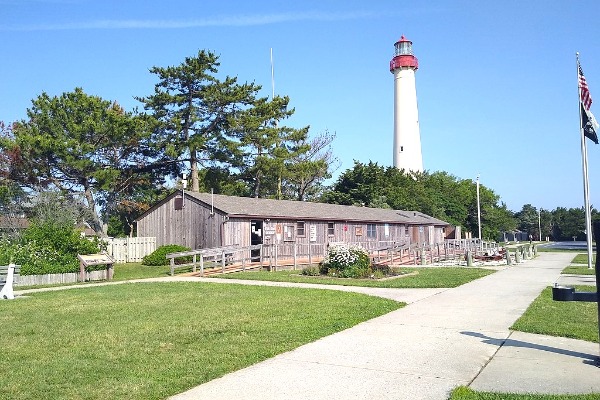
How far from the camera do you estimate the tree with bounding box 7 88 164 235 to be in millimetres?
33062

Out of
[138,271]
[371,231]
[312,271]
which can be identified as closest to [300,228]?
[371,231]

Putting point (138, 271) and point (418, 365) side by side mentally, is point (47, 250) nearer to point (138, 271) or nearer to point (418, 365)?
point (138, 271)

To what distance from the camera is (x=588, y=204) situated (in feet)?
71.8

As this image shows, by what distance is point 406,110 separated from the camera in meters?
63.1

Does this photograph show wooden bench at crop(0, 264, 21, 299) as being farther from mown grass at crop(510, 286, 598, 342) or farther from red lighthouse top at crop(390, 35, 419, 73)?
red lighthouse top at crop(390, 35, 419, 73)

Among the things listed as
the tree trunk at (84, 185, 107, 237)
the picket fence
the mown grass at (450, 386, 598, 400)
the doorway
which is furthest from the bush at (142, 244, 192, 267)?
the mown grass at (450, 386, 598, 400)

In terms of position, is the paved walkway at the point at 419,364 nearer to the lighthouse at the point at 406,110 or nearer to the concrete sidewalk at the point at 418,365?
the concrete sidewalk at the point at 418,365

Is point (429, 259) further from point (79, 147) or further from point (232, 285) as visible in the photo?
point (79, 147)

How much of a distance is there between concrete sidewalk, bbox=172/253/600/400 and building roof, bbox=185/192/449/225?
58.0ft

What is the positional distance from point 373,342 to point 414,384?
6.91 ft

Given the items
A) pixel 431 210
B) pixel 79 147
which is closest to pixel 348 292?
pixel 79 147

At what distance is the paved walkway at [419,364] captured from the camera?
5.46 meters

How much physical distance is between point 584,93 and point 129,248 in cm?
2247

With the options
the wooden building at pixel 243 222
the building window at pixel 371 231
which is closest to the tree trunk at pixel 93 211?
the wooden building at pixel 243 222
